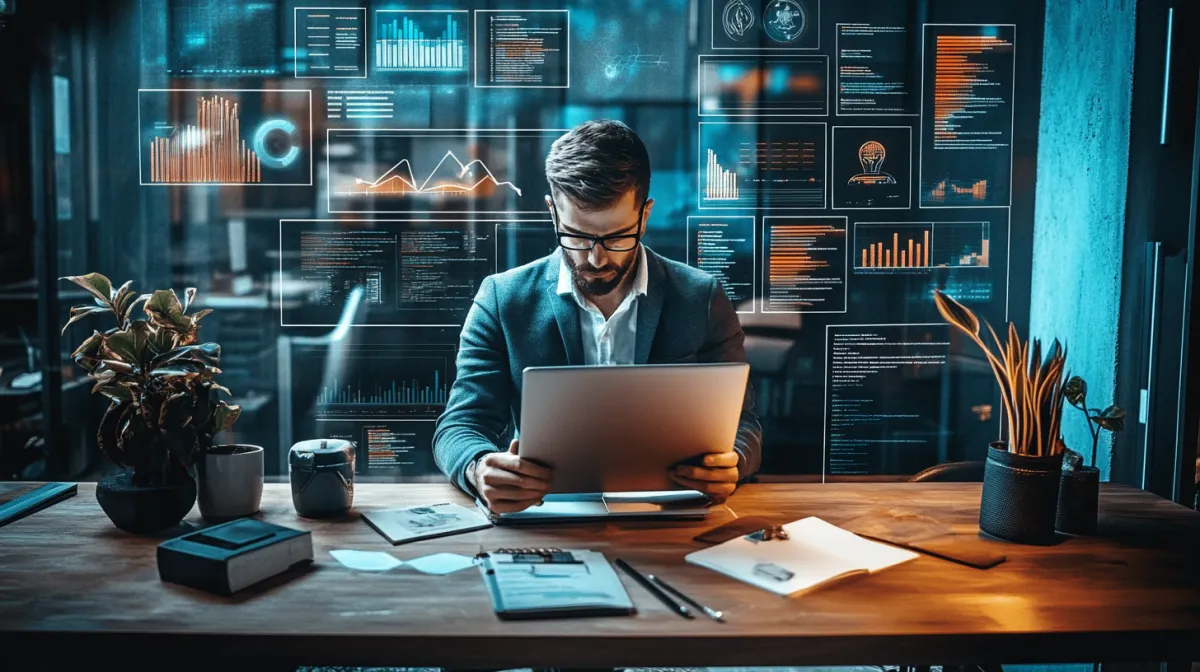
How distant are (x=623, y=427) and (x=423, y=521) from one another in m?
0.42

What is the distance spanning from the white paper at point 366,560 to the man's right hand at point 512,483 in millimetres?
236

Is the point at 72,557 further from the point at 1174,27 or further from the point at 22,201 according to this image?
the point at 1174,27

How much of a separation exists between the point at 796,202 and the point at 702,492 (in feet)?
5.98

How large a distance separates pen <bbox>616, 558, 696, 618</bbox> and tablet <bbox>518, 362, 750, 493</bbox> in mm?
245

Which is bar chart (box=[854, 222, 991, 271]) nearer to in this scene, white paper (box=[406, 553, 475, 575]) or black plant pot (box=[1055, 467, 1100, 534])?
black plant pot (box=[1055, 467, 1100, 534])

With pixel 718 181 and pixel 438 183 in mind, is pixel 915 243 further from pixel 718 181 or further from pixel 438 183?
pixel 438 183

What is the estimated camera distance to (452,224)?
3.29 metres

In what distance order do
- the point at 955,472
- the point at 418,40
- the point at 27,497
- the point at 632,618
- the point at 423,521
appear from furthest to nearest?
the point at 418,40
the point at 955,472
the point at 27,497
the point at 423,521
the point at 632,618

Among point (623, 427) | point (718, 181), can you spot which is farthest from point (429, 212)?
point (623, 427)

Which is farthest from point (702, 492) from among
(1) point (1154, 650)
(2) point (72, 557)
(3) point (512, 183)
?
(3) point (512, 183)

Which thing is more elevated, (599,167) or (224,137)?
(224,137)

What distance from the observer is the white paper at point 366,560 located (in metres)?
1.43

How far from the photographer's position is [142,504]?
1.60 m

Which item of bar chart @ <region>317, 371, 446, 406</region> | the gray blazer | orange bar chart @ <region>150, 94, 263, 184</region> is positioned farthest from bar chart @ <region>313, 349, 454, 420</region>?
the gray blazer
